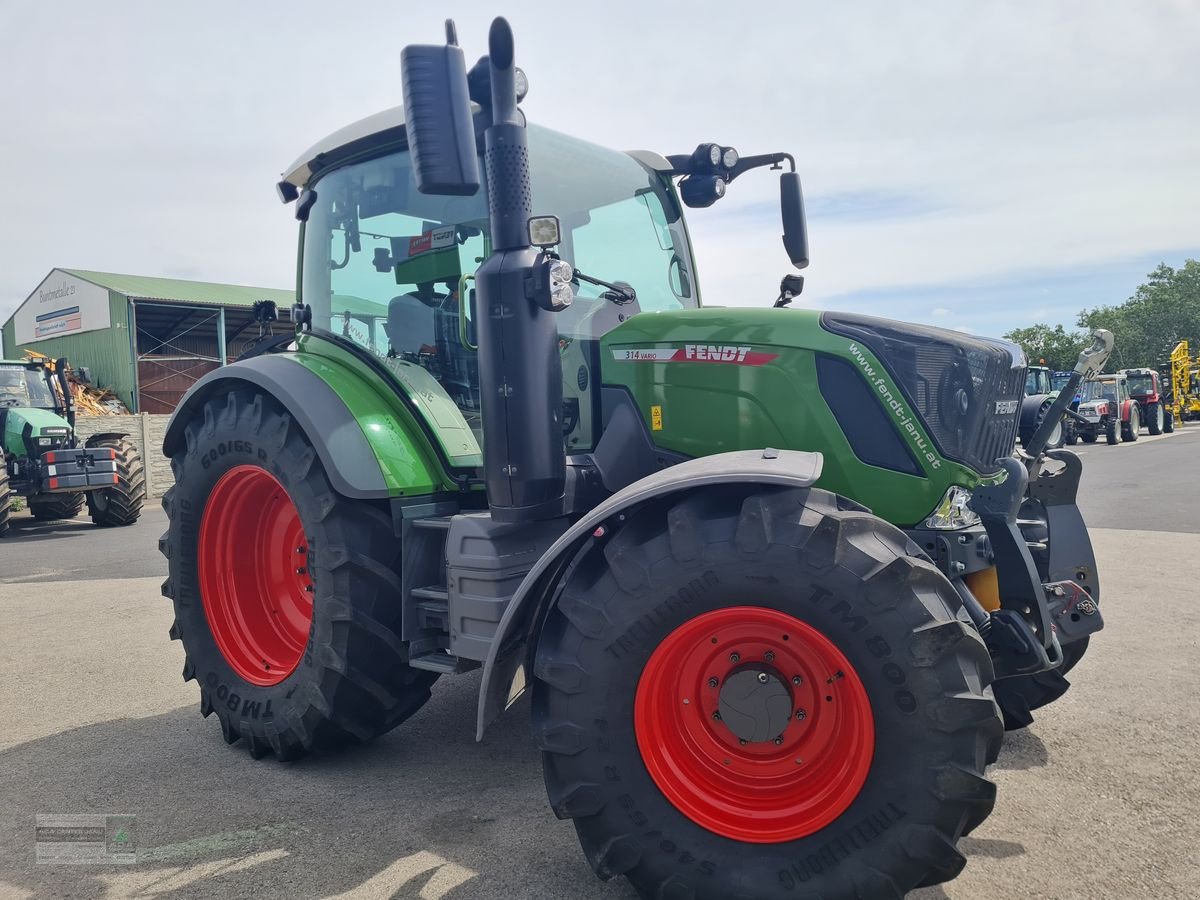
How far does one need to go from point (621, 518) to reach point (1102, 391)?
2823 cm

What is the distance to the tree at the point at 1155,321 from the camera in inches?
→ 2462

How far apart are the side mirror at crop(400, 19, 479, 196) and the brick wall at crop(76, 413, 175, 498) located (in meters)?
18.4

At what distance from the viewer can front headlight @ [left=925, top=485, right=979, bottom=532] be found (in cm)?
292

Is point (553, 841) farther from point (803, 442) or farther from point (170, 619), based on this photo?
point (170, 619)

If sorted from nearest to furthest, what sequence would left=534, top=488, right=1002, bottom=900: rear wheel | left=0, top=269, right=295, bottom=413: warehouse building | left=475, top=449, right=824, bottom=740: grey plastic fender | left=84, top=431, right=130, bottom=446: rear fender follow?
left=534, top=488, right=1002, bottom=900: rear wheel
left=475, top=449, right=824, bottom=740: grey plastic fender
left=84, top=431, right=130, bottom=446: rear fender
left=0, top=269, right=295, bottom=413: warehouse building

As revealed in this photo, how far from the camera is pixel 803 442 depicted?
9.83 feet

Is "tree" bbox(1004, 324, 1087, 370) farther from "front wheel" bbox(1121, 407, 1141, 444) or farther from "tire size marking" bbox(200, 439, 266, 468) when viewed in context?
"tire size marking" bbox(200, 439, 266, 468)

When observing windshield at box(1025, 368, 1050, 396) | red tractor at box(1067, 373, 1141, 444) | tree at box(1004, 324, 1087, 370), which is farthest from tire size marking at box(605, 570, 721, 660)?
tree at box(1004, 324, 1087, 370)

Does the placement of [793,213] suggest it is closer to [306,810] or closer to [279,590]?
[279,590]

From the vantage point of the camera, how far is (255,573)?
406 cm

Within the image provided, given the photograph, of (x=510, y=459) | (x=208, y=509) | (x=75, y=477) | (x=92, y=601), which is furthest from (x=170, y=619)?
(x=75, y=477)

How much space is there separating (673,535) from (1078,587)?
1546mm

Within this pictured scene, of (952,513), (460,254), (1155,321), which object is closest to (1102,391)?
(952,513)
